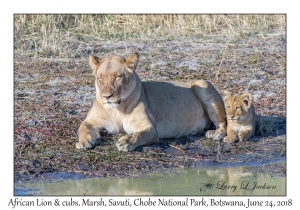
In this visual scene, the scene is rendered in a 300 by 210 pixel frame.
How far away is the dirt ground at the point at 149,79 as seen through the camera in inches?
335

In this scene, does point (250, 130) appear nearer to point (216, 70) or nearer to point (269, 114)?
point (269, 114)

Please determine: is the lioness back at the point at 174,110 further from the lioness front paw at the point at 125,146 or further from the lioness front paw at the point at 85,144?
the lioness front paw at the point at 85,144

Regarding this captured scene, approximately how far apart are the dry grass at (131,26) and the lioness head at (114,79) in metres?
4.39

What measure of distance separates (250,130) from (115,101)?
182 cm

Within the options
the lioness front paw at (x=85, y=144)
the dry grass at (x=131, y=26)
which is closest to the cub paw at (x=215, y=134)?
the lioness front paw at (x=85, y=144)

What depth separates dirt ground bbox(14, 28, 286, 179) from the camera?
8.50 m

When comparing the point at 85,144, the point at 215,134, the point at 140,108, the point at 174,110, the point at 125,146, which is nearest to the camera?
the point at 125,146

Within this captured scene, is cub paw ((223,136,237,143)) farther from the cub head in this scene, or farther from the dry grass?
the dry grass

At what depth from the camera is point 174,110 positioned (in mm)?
9555

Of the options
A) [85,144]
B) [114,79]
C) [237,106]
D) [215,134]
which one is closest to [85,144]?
[85,144]

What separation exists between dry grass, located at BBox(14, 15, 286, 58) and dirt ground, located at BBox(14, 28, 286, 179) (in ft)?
0.81

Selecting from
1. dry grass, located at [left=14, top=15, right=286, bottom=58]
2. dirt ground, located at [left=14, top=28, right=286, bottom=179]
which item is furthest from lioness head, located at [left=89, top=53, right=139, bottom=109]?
dry grass, located at [left=14, top=15, right=286, bottom=58]

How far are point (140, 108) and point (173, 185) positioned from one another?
61.4 inches

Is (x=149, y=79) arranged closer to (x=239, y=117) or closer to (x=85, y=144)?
(x=239, y=117)
